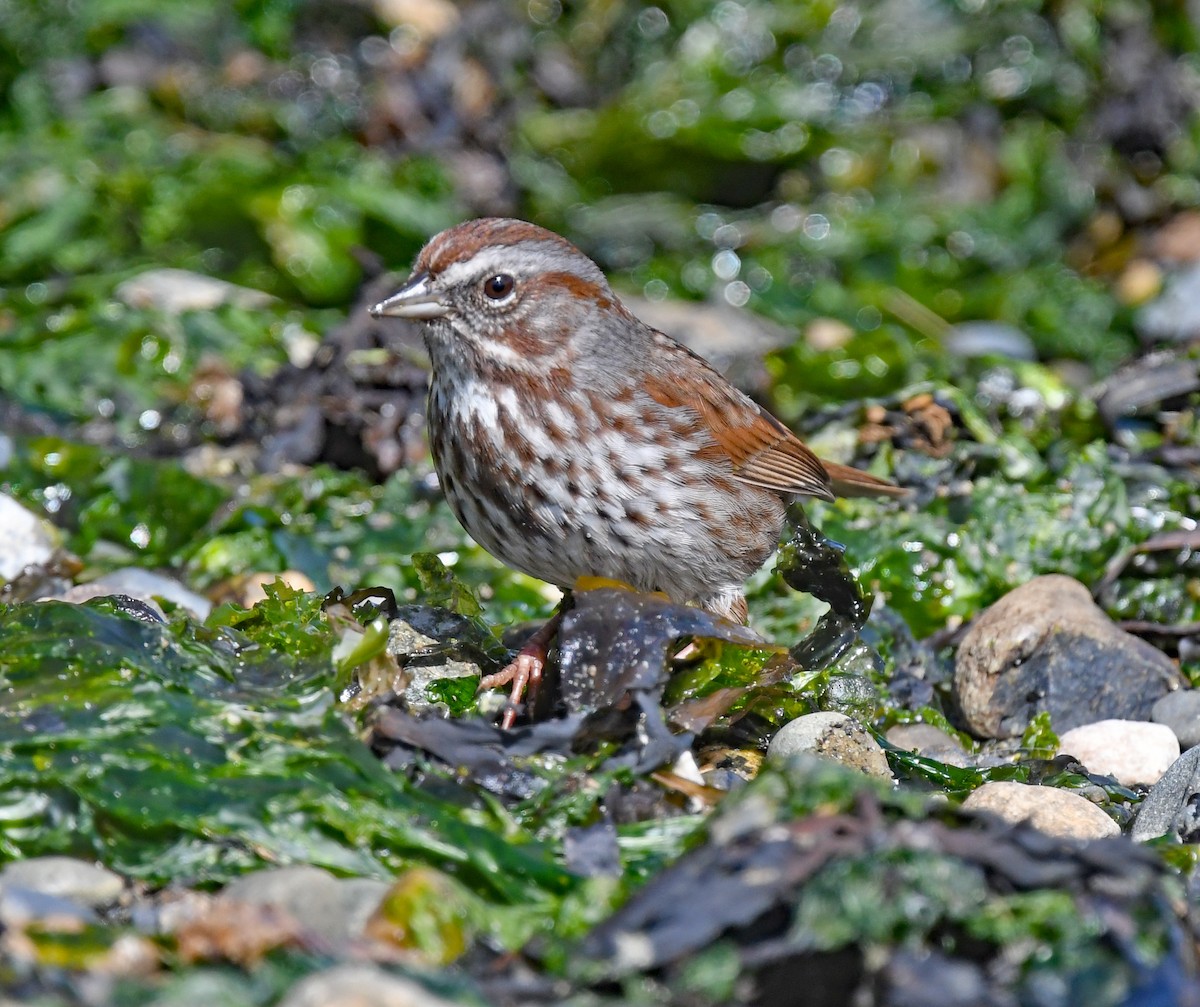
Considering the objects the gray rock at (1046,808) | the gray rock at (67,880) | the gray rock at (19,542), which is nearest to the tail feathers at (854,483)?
the gray rock at (1046,808)

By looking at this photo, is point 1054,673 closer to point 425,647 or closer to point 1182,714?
point 1182,714

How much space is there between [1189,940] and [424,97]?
24.1ft

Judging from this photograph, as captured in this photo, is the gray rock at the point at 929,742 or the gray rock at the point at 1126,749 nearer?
the gray rock at the point at 1126,749

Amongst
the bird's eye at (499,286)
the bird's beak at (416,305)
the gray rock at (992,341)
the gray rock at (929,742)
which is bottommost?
the gray rock at (929,742)

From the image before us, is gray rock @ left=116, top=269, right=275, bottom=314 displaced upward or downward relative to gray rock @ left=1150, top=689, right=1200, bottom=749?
downward

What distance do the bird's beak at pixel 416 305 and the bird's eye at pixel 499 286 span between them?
129mm

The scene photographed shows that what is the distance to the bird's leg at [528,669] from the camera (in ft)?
13.5

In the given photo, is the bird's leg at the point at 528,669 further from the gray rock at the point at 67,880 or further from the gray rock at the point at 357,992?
the gray rock at the point at 357,992

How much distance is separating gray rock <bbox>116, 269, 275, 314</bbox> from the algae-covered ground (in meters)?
0.03

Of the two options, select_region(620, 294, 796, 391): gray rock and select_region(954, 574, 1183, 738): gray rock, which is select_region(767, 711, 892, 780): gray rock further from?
select_region(620, 294, 796, 391): gray rock

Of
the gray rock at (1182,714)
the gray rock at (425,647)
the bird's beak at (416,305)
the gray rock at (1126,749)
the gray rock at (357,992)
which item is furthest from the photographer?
the gray rock at (1182,714)

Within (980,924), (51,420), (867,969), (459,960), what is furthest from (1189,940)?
(51,420)

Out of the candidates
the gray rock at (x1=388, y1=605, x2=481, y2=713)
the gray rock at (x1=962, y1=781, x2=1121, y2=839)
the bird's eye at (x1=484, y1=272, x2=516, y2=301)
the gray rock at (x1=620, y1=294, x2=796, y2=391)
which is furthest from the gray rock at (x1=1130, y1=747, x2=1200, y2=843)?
the gray rock at (x1=620, y1=294, x2=796, y2=391)

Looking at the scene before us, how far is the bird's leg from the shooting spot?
4.11m
